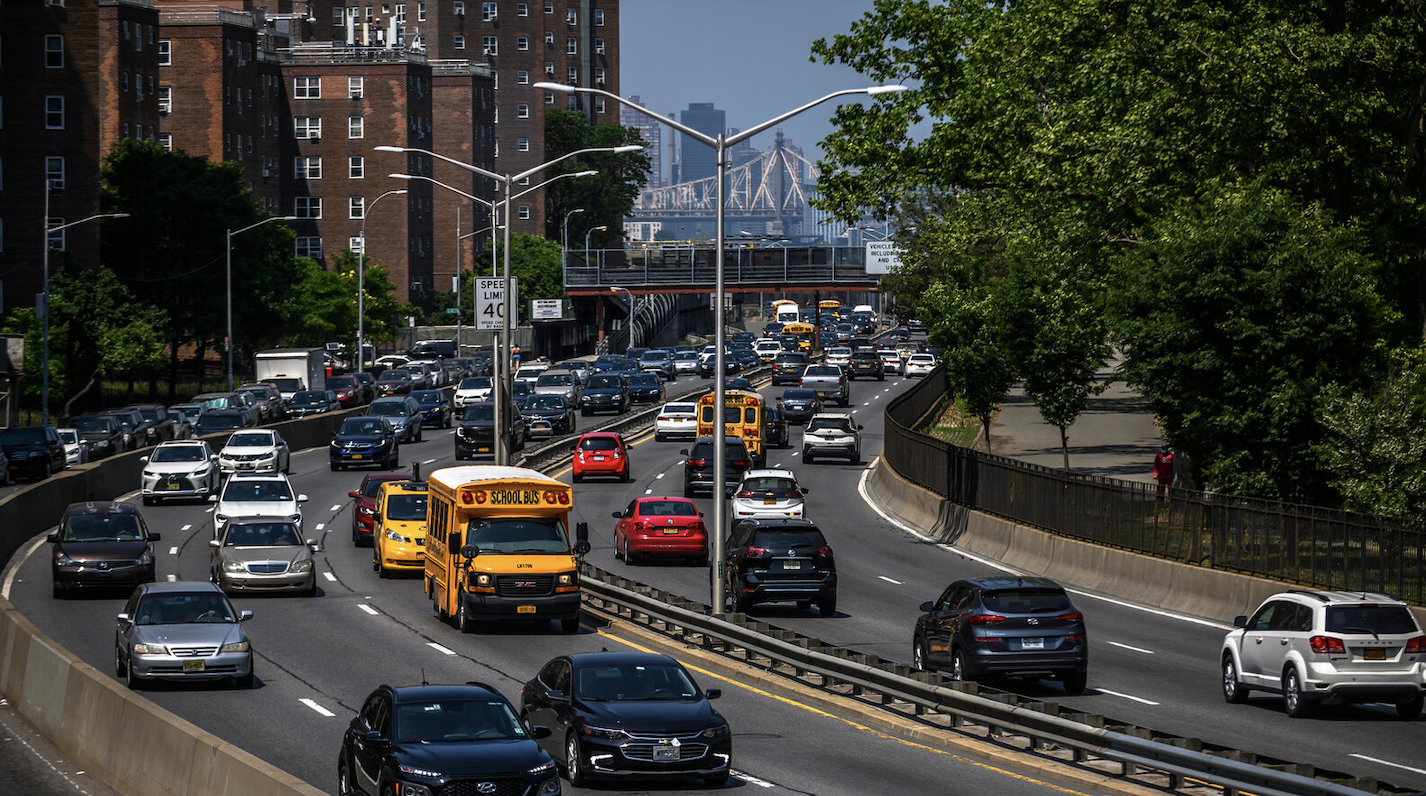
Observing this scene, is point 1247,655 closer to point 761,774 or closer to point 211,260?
point 761,774

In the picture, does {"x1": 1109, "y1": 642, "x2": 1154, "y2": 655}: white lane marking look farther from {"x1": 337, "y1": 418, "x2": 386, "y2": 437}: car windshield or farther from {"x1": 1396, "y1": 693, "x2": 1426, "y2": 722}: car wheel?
{"x1": 337, "y1": 418, "x2": 386, "y2": 437}: car windshield

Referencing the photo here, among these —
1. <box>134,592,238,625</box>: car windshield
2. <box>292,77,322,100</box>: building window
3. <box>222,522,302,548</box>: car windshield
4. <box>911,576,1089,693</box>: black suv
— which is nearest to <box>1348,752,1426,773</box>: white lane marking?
<box>911,576,1089,693</box>: black suv

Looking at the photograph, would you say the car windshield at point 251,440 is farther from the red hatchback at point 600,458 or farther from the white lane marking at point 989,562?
the white lane marking at point 989,562

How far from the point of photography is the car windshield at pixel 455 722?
15.0 meters

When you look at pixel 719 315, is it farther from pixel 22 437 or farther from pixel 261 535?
pixel 22 437

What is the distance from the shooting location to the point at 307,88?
139m

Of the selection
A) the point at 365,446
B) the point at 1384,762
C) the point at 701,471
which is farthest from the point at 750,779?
the point at 365,446

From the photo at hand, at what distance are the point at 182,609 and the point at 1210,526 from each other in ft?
64.5

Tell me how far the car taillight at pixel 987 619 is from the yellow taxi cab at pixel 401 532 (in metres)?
16.5

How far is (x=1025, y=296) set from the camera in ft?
174

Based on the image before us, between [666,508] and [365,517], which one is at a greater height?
[666,508]

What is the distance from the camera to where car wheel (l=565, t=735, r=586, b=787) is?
1716 centimetres

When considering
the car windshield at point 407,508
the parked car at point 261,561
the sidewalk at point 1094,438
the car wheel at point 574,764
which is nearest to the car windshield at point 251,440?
the car windshield at point 407,508

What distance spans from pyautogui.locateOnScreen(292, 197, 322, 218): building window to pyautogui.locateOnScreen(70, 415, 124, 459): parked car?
272ft
